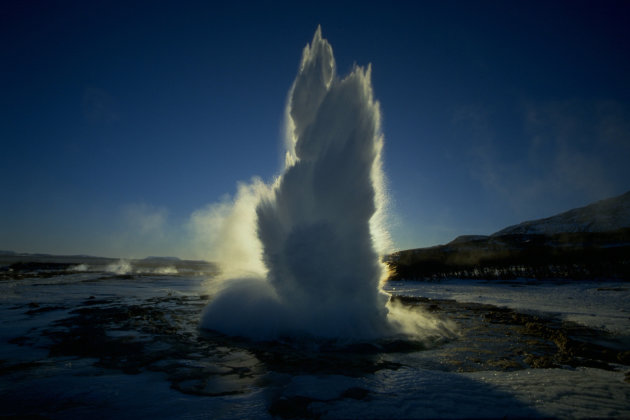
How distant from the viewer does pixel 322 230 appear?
9766mm

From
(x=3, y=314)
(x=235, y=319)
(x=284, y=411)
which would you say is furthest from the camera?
(x=3, y=314)

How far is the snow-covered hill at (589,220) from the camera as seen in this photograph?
304ft

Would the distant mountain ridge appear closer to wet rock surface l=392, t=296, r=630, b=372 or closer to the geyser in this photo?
wet rock surface l=392, t=296, r=630, b=372

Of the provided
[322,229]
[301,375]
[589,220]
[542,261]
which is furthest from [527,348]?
[589,220]

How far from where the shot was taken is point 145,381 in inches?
211

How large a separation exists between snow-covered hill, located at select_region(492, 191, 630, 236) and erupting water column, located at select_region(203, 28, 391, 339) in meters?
103

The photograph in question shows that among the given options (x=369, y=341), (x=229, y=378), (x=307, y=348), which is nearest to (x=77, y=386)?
(x=229, y=378)

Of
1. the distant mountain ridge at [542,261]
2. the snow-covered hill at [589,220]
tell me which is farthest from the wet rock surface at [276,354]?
the snow-covered hill at [589,220]

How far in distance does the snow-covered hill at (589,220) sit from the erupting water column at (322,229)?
338 ft

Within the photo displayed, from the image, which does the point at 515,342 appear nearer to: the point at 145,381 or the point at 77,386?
the point at 145,381

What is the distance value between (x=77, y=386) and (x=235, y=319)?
216 inches

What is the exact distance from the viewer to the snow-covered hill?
9275 cm

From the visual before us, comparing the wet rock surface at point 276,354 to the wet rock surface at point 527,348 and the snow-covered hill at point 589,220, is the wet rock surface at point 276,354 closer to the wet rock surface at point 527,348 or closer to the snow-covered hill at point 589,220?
the wet rock surface at point 527,348

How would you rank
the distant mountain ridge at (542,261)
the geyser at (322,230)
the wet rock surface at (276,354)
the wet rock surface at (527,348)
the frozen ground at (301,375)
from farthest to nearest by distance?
the distant mountain ridge at (542,261), the geyser at (322,230), the wet rock surface at (527,348), the wet rock surface at (276,354), the frozen ground at (301,375)
